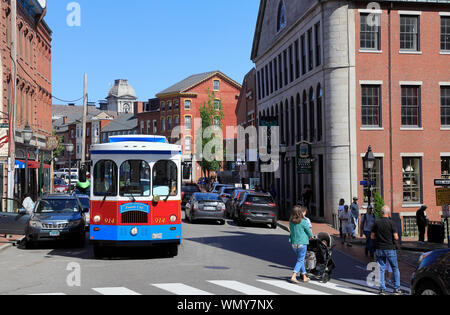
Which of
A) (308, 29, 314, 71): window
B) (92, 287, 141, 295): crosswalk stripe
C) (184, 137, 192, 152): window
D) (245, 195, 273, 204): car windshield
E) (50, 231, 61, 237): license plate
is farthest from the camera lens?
(184, 137, 192, 152): window

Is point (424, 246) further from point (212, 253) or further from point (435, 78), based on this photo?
point (435, 78)

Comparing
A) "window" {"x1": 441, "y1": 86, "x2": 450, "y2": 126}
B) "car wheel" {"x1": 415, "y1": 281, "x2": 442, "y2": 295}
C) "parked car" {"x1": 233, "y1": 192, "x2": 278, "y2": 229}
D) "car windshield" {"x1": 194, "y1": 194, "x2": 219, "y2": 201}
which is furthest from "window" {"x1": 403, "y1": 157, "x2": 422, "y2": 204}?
"car wheel" {"x1": 415, "y1": 281, "x2": 442, "y2": 295}

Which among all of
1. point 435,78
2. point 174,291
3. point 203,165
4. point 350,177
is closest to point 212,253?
point 174,291

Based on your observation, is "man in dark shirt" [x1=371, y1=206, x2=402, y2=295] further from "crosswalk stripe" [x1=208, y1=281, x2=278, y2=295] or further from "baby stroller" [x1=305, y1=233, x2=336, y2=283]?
"crosswalk stripe" [x1=208, y1=281, x2=278, y2=295]

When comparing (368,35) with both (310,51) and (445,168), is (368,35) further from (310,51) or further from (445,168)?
(445,168)

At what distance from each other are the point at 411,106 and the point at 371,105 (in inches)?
87.2

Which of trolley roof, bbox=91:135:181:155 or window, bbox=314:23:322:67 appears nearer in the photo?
trolley roof, bbox=91:135:181:155

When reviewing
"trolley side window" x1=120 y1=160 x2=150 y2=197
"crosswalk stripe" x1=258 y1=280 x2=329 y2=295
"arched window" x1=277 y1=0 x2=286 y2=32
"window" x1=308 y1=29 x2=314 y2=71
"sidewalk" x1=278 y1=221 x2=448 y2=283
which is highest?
"arched window" x1=277 y1=0 x2=286 y2=32

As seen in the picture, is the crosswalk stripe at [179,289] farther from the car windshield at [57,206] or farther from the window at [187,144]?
the window at [187,144]

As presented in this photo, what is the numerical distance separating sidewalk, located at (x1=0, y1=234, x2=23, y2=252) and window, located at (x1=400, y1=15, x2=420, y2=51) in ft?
72.0

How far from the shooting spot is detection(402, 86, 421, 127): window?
3247cm
